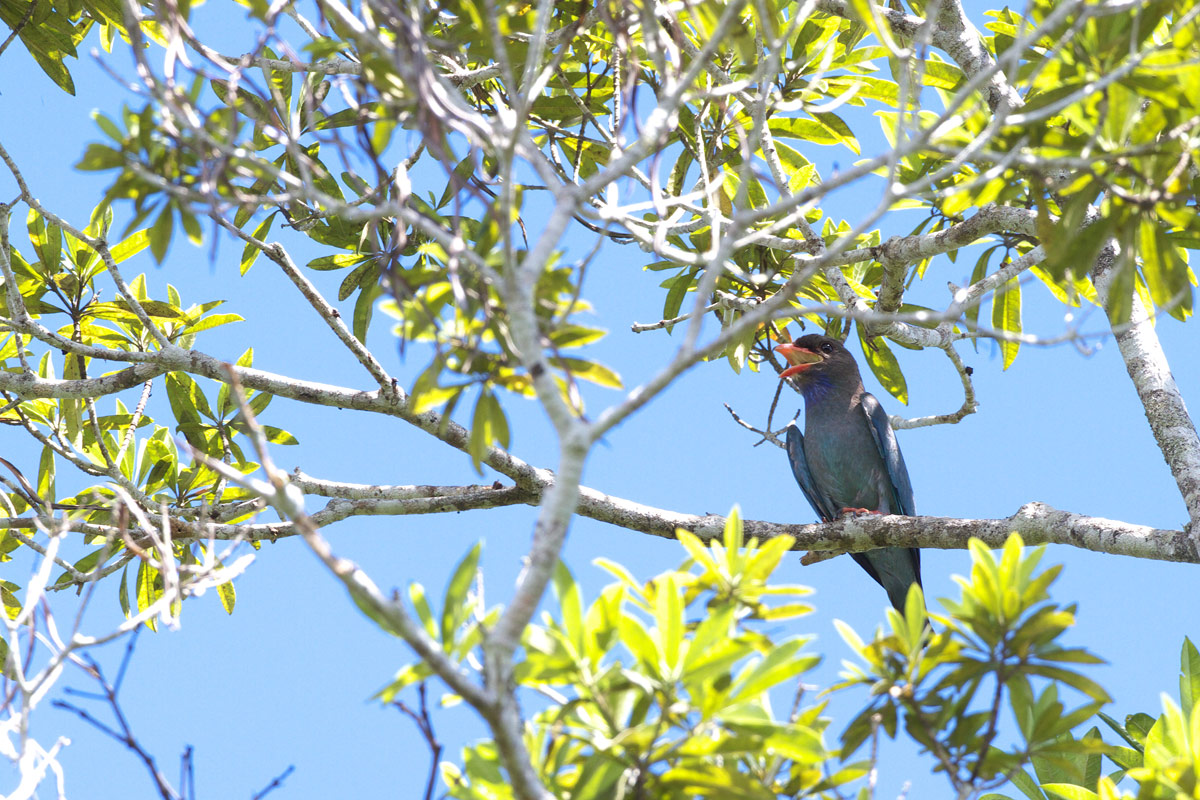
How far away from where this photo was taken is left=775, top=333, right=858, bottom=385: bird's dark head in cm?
716

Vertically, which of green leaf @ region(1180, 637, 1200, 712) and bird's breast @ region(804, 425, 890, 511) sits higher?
bird's breast @ region(804, 425, 890, 511)

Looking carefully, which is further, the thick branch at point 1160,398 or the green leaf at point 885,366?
the green leaf at point 885,366

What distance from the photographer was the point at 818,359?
7.14 metres

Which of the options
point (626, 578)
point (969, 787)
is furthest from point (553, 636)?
point (969, 787)

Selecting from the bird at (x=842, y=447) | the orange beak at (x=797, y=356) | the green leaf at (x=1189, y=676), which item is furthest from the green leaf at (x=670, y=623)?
the orange beak at (x=797, y=356)

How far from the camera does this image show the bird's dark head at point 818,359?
7156 mm

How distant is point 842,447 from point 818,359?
2.00 feet

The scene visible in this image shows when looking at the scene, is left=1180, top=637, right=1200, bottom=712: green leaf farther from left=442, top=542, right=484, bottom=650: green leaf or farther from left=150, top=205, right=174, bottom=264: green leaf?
left=150, top=205, right=174, bottom=264: green leaf

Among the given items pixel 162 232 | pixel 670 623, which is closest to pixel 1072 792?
pixel 670 623

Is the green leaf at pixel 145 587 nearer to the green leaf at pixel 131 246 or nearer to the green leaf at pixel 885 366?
the green leaf at pixel 131 246

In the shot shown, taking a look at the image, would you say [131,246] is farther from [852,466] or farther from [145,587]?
[852,466]

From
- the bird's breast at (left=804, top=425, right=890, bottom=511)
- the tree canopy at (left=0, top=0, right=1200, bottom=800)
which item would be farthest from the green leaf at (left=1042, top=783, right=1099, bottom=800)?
the bird's breast at (left=804, top=425, right=890, bottom=511)

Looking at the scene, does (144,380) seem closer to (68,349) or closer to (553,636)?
(68,349)

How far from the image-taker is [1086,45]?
9.26 feet
